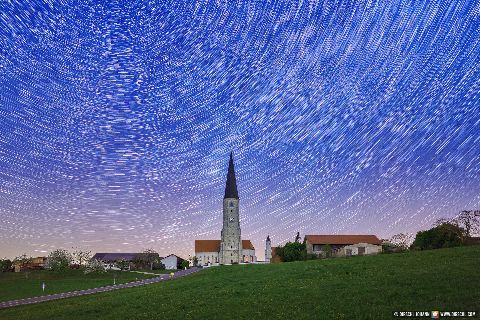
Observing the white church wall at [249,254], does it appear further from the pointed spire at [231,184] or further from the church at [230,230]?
the pointed spire at [231,184]

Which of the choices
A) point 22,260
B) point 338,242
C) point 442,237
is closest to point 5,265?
point 22,260

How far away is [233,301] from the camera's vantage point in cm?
2970

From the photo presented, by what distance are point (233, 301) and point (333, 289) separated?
701 cm

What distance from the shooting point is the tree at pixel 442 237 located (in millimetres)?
65000

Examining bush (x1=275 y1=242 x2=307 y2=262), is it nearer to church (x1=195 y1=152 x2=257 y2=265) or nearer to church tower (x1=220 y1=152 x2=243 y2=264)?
church (x1=195 y1=152 x2=257 y2=265)

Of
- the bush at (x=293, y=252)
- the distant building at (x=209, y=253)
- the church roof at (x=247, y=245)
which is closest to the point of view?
the bush at (x=293, y=252)

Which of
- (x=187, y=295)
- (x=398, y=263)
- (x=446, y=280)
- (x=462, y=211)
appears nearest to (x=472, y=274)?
(x=446, y=280)

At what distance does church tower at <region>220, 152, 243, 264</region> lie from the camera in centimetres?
14906

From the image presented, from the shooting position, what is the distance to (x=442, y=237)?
217 feet

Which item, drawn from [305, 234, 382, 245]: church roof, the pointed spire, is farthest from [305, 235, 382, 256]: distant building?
the pointed spire

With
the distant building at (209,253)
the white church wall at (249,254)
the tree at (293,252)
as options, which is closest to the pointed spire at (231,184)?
the distant building at (209,253)

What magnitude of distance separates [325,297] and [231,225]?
418ft

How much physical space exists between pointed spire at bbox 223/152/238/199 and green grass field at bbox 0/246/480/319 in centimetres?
11448

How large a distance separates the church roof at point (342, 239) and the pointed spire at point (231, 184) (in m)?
45.9
